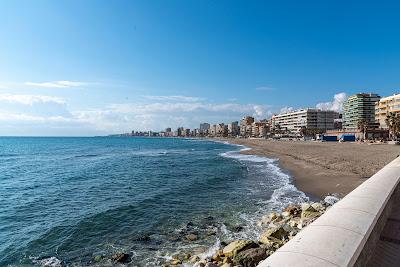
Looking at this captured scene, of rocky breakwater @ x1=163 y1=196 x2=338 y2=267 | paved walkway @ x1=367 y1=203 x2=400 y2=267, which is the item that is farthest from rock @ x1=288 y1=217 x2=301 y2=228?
paved walkway @ x1=367 y1=203 x2=400 y2=267

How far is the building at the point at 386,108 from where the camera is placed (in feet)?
344

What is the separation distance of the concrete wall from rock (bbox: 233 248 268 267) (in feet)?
11.9

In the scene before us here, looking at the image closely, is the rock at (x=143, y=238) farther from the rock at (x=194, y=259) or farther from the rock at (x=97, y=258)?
the rock at (x=194, y=259)

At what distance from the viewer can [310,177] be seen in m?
30.5

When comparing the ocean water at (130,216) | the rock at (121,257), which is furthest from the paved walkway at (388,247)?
the rock at (121,257)

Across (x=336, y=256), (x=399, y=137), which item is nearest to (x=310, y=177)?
(x=336, y=256)

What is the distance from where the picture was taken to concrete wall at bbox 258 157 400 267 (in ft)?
12.4

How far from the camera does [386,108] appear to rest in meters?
113

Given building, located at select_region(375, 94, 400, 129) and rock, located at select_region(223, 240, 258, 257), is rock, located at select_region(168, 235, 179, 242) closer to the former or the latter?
rock, located at select_region(223, 240, 258, 257)

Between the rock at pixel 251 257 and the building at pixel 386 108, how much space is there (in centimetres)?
11203

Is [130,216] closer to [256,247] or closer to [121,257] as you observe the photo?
[121,257]

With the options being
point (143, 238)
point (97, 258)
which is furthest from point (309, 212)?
point (97, 258)

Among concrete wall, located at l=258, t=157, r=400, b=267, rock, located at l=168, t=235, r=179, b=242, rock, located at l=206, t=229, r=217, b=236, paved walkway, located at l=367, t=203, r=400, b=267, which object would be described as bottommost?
rock, located at l=168, t=235, r=179, b=242

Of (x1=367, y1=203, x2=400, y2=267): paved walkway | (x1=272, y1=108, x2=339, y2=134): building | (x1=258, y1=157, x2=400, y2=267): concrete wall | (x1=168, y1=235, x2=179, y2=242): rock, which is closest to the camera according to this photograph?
(x1=258, y1=157, x2=400, y2=267): concrete wall
